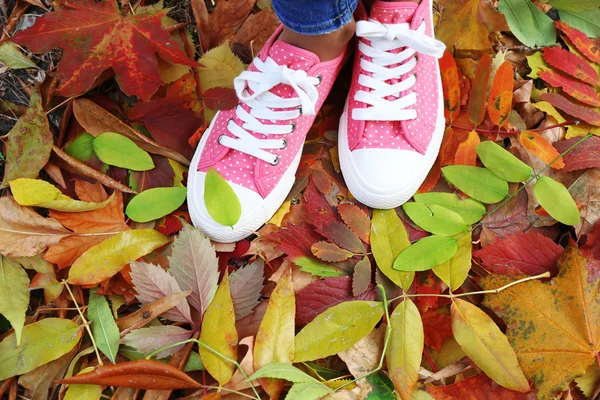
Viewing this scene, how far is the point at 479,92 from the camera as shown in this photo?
892 mm

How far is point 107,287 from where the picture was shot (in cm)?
81

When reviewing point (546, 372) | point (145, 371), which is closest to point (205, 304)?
point (145, 371)

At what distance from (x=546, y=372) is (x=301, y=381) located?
1.26 feet

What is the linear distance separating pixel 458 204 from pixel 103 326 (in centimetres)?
67

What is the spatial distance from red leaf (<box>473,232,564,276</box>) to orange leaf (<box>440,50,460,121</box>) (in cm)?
27

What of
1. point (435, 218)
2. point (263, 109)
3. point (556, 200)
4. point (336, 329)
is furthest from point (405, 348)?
point (263, 109)

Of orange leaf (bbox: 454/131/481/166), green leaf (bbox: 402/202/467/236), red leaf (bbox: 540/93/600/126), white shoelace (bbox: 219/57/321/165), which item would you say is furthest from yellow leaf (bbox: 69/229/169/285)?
red leaf (bbox: 540/93/600/126)

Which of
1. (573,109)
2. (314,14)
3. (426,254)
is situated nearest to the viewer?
(314,14)

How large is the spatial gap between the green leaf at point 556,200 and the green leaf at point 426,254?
17 cm

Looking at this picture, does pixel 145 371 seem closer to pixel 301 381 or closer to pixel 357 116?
pixel 301 381

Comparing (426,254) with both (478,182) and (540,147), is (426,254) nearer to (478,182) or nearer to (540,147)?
(478,182)

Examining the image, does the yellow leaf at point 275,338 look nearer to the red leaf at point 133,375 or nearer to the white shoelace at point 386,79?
the red leaf at point 133,375

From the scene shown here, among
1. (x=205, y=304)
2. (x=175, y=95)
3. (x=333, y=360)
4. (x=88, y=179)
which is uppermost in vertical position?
(x=175, y=95)

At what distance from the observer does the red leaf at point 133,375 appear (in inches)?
28.4
